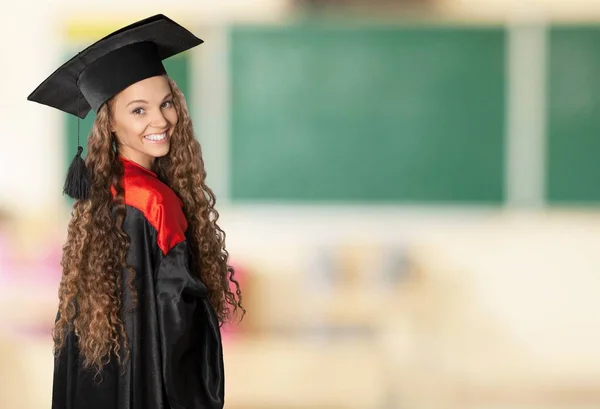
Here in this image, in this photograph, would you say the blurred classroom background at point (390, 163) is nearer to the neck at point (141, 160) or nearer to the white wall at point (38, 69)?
the white wall at point (38, 69)

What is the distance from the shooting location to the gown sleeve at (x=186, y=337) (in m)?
1.87

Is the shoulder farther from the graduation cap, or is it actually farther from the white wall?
the white wall

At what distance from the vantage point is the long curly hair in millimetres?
1902

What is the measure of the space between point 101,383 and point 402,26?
3.70 metres

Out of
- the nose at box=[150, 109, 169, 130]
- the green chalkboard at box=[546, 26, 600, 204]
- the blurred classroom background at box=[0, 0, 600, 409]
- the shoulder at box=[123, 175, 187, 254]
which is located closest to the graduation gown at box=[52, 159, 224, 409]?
the shoulder at box=[123, 175, 187, 254]

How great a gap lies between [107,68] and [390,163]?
344 cm

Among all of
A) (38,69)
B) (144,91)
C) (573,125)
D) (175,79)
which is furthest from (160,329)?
(573,125)

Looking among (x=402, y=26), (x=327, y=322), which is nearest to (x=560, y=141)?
(x=402, y=26)

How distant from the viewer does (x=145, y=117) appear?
1953 mm

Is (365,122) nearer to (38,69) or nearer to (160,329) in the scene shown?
(38,69)

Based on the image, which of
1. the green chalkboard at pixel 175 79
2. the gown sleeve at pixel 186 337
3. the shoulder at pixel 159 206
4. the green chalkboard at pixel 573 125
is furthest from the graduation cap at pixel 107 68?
the green chalkboard at pixel 573 125

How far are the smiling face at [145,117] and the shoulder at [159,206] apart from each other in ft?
0.25

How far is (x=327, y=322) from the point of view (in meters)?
5.17

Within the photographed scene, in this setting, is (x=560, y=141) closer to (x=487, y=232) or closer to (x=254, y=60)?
(x=487, y=232)
